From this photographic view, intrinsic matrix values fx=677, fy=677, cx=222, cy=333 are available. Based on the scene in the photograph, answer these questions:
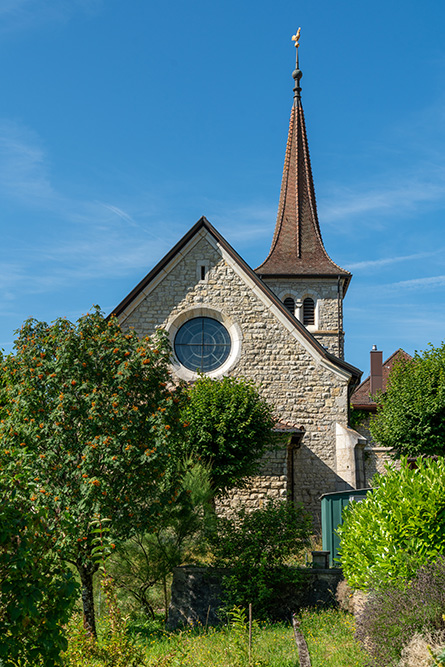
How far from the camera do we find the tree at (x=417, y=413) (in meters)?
20.5

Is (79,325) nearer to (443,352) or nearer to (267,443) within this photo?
(267,443)

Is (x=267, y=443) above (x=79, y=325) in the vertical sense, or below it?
below

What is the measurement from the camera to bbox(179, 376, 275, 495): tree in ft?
52.0

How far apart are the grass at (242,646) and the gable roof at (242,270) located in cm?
945

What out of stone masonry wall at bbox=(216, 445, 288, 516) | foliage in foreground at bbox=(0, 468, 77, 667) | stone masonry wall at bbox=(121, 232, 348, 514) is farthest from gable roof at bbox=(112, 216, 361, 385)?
foliage in foreground at bbox=(0, 468, 77, 667)

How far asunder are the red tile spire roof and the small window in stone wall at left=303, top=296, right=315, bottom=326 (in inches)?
51.1

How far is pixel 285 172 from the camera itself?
108 ft

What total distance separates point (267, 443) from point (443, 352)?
8310 millimetres

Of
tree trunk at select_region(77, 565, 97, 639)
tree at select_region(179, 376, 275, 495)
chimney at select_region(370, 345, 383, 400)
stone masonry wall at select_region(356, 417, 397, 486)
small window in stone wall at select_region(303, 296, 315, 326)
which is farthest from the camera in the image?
chimney at select_region(370, 345, 383, 400)

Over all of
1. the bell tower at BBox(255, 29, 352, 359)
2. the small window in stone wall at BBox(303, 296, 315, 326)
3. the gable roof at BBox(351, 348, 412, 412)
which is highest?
the bell tower at BBox(255, 29, 352, 359)

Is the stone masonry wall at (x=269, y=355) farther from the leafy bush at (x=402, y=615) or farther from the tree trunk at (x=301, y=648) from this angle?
the leafy bush at (x=402, y=615)

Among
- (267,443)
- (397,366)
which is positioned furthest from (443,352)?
(267,443)

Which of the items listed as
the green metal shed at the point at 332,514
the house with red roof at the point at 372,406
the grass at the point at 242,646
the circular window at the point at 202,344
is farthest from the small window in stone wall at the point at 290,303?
the grass at the point at 242,646

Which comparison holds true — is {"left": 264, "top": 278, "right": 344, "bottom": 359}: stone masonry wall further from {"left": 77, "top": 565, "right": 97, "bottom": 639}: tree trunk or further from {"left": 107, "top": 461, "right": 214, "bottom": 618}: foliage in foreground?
{"left": 77, "top": 565, "right": 97, "bottom": 639}: tree trunk
